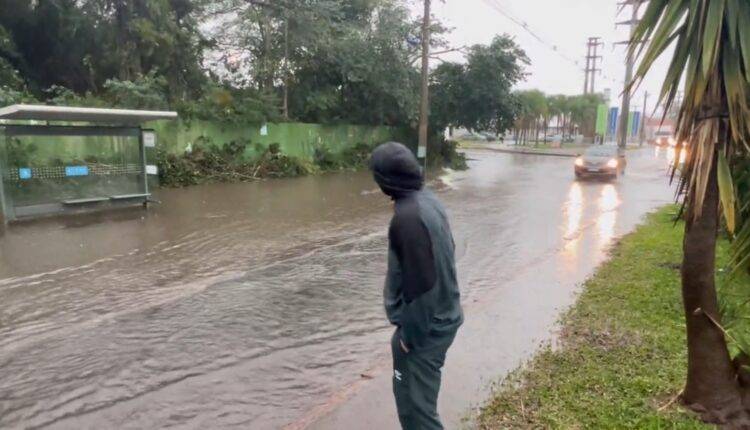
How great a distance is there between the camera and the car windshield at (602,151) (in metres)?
22.6

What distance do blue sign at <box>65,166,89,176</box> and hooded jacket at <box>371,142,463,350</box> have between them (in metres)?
10.3

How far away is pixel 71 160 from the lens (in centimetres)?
1125

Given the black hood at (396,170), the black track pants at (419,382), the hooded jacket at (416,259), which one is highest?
the black hood at (396,170)

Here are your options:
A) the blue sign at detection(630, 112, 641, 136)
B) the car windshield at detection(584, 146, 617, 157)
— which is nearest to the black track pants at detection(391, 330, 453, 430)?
the car windshield at detection(584, 146, 617, 157)

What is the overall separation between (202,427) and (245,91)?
19804 millimetres

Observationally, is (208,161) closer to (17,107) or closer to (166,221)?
(166,221)

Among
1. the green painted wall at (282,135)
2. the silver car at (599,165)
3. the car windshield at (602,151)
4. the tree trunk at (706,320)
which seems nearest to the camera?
the tree trunk at (706,320)


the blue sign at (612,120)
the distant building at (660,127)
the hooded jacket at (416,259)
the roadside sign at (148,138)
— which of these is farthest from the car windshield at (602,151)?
the blue sign at (612,120)

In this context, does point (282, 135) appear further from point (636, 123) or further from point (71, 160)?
point (636, 123)

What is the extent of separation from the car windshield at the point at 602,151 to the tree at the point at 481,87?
4215 millimetres

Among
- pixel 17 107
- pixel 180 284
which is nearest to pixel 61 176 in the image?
pixel 17 107

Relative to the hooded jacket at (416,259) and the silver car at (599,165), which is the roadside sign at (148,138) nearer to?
the hooded jacket at (416,259)

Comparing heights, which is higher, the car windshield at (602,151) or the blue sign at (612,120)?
the blue sign at (612,120)

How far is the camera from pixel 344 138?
999 inches
